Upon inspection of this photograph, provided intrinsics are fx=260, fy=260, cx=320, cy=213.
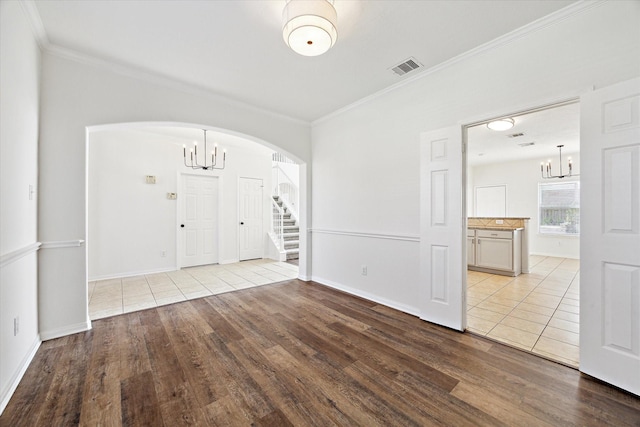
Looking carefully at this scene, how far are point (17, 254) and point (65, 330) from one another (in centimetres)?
117

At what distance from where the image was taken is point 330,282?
4.33 m

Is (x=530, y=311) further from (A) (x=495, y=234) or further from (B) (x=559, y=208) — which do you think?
(B) (x=559, y=208)

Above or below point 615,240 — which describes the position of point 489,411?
below

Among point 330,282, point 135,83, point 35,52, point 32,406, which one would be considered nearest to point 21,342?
point 32,406

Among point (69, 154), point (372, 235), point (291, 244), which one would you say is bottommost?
point (291, 244)

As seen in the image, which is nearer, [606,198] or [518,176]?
[606,198]

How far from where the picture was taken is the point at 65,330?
8.57ft

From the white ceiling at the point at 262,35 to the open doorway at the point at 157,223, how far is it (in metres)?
1.60

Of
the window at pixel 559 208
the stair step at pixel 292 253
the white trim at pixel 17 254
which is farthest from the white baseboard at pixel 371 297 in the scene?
the window at pixel 559 208

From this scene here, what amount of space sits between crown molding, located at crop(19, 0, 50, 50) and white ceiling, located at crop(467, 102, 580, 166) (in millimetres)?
5180

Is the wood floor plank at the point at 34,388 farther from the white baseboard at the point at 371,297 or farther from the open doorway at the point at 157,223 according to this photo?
the white baseboard at the point at 371,297

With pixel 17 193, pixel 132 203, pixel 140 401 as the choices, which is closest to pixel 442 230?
pixel 140 401

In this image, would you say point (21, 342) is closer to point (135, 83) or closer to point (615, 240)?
point (135, 83)

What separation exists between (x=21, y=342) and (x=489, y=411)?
341 centimetres
